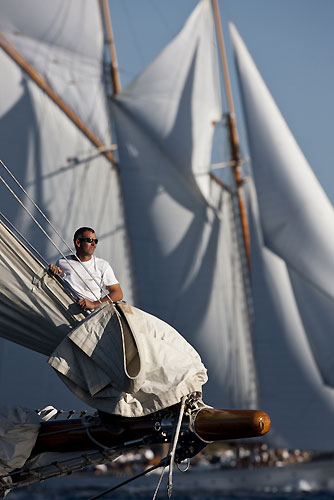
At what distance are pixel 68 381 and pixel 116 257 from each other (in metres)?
23.0

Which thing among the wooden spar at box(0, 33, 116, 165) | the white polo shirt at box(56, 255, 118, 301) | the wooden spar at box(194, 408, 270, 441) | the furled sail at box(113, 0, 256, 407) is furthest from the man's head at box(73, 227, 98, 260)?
the furled sail at box(113, 0, 256, 407)

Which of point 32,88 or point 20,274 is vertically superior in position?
point 32,88

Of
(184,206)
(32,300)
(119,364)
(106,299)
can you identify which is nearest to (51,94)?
(184,206)

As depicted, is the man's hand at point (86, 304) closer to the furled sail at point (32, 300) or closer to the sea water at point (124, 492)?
the furled sail at point (32, 300)

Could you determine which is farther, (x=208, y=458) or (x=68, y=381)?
(x=208, y=458)

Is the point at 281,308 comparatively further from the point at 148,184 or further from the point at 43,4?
the point at 43,4

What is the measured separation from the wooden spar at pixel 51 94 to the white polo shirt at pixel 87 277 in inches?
783

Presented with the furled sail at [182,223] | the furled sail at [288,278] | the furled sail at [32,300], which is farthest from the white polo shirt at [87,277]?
the furled sail at [182,223]

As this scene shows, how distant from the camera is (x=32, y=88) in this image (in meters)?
29.5

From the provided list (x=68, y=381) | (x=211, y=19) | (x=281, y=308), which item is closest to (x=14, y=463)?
(x=68, y=381)

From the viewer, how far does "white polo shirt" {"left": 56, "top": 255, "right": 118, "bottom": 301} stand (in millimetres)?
9625

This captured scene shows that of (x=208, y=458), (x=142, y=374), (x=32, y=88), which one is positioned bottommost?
(x=208, y=458)

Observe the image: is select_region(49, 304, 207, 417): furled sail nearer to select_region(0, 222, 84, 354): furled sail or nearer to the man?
select_region(0, 222, 84, 354): furled sail

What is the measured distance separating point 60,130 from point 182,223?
562 centimetres
